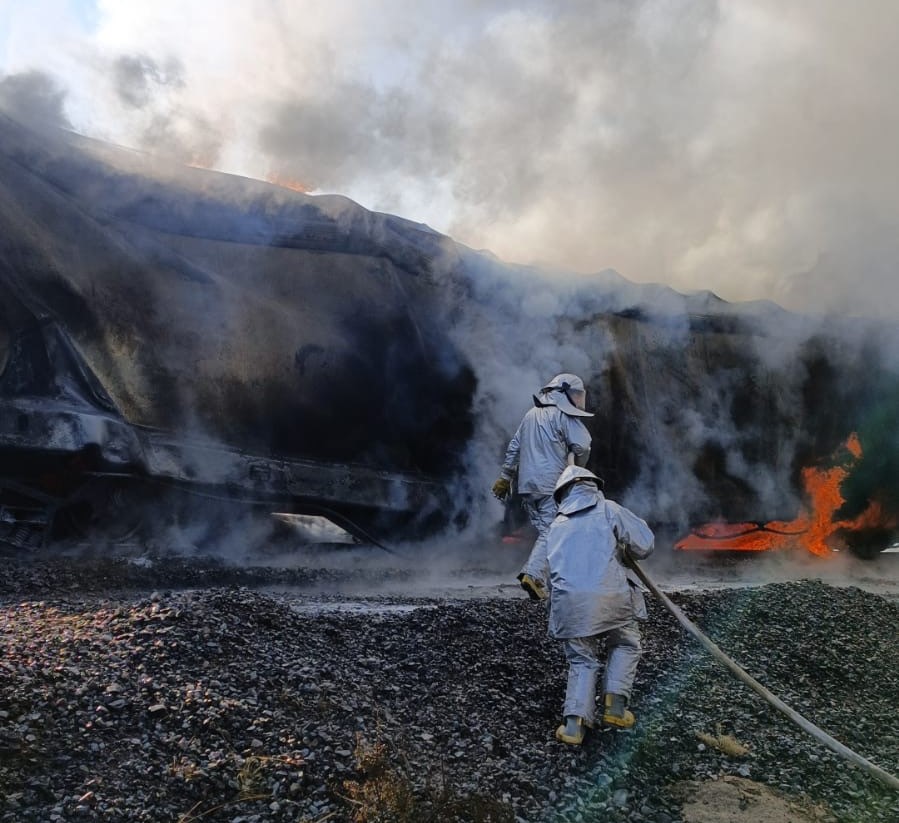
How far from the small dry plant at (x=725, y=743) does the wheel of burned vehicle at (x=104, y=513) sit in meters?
5.39

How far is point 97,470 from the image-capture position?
23.4 ft

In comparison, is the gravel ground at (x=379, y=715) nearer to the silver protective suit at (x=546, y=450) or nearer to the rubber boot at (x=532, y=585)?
the rubber boot at (x=532, y=585)

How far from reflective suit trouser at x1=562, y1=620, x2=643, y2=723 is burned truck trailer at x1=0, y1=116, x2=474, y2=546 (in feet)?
14.4

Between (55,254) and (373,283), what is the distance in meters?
2.98

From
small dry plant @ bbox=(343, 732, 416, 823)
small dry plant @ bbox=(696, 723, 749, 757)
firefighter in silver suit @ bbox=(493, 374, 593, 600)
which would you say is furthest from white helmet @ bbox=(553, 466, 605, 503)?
firefighter in silver suit @ bbox=(493, 374, 593, 600)

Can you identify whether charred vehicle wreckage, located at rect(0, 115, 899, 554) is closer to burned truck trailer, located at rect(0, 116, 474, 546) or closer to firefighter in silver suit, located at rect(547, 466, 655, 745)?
burned truck trailer, located at rect(0, 116, 474, 546)

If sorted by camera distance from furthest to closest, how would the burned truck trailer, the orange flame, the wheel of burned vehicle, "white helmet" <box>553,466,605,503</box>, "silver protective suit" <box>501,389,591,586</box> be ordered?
the orange flame
the wheel of burned vehicle
the burned truck trailer
"silver protective suit" <box>501,389,591,586</box>
"white helmet" <box>553,466,605,503</box>

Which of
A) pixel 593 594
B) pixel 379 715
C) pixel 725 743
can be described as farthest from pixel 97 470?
pixel 725 743

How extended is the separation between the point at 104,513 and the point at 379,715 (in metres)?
4.48

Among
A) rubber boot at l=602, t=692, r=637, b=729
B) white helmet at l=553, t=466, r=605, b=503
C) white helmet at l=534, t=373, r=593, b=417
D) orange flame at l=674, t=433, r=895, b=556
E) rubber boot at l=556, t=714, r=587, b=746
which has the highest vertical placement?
white helmet at l=534, t=373, r=593, b=417

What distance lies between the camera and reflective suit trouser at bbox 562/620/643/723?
4.04 meters

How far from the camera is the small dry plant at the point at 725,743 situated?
3916 millimetres

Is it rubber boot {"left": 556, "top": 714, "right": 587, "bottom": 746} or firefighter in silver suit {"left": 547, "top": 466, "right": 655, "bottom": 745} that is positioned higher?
firefighter in silver suit {"left": 547, "top": 466, "right": 655, "bottom": 745}

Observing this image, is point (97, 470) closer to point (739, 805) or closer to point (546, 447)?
point (546, 447)
